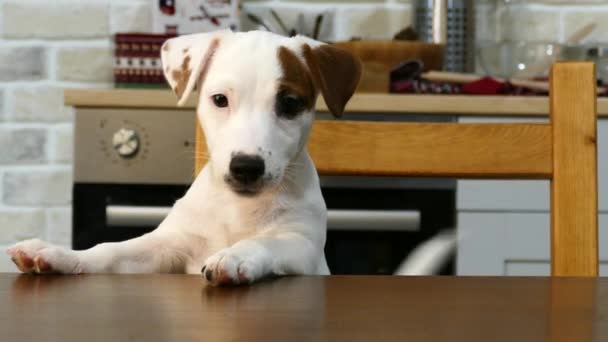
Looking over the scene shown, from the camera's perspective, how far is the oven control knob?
1785 mm

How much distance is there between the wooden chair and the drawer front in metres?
0.66

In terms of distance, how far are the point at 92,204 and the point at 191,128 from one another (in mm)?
242

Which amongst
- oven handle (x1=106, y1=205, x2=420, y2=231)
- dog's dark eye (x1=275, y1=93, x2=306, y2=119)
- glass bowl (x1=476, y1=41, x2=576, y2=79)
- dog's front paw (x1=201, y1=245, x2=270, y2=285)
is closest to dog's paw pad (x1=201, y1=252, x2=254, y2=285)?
dog's front paw (x1=201, y1=245, x2=270, y2=285)

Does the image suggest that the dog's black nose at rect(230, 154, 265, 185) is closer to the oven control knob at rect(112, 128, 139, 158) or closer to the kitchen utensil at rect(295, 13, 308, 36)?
the oven control knob at rect(112, 128, 139, 158)

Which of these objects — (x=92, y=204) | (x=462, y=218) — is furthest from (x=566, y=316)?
(x=92, y=204)

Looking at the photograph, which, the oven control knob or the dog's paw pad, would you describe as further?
the oven control knob

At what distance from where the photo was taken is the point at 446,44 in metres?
2.13

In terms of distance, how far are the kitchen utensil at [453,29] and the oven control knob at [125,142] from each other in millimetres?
748

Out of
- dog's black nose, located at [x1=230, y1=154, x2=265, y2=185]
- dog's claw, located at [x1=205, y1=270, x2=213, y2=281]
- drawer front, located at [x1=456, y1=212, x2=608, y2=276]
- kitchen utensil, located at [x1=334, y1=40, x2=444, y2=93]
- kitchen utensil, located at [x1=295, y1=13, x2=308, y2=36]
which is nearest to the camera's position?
dog's claw, located at [x1=205, y1=270, x2=213, y2=281]

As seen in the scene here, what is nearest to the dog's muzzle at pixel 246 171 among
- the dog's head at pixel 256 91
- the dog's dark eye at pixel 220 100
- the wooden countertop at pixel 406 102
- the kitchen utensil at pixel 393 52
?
the dog's head at pixel 256 91

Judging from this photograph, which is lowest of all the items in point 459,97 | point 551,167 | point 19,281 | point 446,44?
point 19,281

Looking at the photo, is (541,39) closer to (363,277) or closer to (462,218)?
(462,218)

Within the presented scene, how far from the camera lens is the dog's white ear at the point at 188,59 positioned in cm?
113

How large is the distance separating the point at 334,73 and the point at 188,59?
18 centimetres
